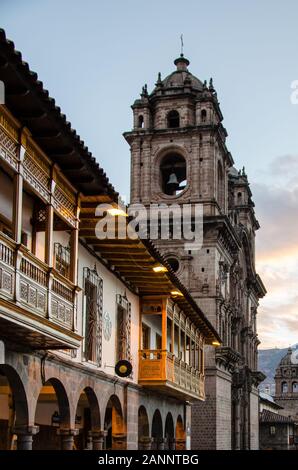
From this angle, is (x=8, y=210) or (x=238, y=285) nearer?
(x=8, y=210)

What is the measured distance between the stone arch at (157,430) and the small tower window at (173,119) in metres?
22.8

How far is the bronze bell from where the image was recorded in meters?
44.8

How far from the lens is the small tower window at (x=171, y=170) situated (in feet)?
156

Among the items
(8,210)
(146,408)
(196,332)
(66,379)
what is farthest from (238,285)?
(8,210)

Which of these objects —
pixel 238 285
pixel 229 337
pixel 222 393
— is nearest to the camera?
pixel 222 393

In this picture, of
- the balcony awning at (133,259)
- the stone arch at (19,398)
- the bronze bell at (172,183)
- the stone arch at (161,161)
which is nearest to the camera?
the stone arch at (19,398)

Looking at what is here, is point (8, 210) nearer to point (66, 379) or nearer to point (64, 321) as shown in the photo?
point (64, 321)

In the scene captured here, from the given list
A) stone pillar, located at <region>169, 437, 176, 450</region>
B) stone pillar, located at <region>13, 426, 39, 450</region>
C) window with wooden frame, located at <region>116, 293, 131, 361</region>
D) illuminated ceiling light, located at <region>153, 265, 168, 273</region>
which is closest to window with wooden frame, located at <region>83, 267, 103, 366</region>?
illuminated ceiling light, located at <region>153, 265, 168, 273</region>

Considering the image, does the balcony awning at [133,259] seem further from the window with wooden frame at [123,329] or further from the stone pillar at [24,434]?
A: the stone pillar at [24,434]

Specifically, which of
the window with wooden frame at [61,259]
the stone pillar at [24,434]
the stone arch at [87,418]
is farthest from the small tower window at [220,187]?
the stone pillar at [24,434]

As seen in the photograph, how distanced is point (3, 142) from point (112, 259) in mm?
8666

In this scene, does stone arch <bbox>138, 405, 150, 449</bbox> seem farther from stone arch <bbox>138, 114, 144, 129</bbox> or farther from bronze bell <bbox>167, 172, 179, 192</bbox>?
stone arch <bbox>138, 114, 144, 129</bbox>

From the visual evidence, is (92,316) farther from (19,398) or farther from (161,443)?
(161,443)

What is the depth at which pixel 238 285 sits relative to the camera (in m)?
55.3
